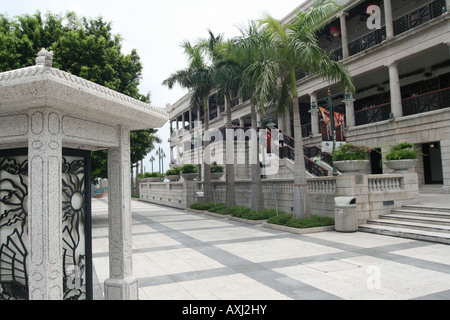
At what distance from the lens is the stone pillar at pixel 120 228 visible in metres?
4.26

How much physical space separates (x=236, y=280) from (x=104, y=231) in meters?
9.49

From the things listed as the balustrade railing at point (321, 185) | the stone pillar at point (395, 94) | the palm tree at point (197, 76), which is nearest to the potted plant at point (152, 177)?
the palm tree at point (197, 76)

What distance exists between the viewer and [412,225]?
35.3 feet

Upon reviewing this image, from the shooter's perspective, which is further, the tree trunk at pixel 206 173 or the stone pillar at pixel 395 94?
the tree trunk at pixel 206 173

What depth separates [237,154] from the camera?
27.2 meters

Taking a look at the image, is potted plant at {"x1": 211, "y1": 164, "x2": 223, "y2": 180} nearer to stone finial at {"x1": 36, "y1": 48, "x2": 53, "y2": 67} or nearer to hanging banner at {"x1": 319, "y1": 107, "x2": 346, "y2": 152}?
hanging banner at {"x1": 319, "y1": 107, "x2": 346, "y2": 152}

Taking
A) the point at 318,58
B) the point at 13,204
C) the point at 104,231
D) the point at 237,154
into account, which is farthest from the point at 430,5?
the point at 13,204

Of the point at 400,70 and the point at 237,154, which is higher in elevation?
the point at 400,70

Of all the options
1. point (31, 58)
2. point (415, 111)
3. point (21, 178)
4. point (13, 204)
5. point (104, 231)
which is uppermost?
point (31, 58)

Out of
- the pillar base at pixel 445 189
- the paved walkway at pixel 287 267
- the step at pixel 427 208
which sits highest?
the pillar base at pixel 445 189

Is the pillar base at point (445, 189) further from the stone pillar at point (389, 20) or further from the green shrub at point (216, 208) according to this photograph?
the green shrub at point (216, 208)

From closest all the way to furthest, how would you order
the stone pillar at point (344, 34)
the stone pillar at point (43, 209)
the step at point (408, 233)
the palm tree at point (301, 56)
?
1. the stone pillar at point (43, 209)
2. the step at point (408, 233)
3. the palm tree at point (301, 56)
4. the stone pillar at point (344, 34)

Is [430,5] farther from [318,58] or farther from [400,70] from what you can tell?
[318,58]

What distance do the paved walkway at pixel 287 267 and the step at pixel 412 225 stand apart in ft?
3.58
